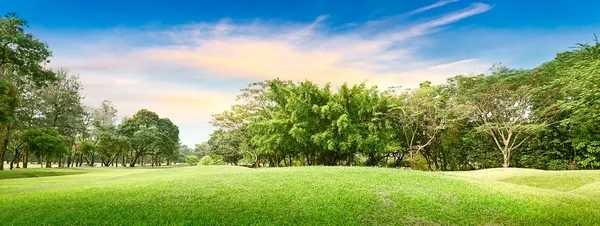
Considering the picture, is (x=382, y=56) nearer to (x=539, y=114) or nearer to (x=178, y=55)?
(x=178, y=55)

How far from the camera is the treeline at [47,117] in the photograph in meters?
18.7

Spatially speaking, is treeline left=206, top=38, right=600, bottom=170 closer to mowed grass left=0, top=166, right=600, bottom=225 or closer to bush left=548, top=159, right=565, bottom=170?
bush left=548, top=159, right=565, bottom=170

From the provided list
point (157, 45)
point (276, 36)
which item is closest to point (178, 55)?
point (157, 45)

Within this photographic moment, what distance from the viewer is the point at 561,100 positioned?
28906mm

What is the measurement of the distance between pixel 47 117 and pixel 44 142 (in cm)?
1202

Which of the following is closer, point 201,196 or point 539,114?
point 201,196

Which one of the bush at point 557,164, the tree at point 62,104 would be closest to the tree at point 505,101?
the bush at point 557,164

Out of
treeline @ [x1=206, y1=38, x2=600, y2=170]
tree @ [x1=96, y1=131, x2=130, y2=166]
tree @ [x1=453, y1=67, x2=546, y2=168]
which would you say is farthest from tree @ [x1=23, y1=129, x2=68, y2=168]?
tree @ [x1=453, y1=67, x2=546, y2=168]

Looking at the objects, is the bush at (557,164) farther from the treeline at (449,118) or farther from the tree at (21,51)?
the tree at (21,51)

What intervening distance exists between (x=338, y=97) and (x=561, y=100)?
70.4ft

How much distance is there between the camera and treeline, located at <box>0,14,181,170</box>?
1872 cm

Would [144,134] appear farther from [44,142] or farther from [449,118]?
[449,118]

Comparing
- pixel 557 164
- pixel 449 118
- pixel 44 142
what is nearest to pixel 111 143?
pixel 44 142

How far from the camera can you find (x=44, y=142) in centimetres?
3225
